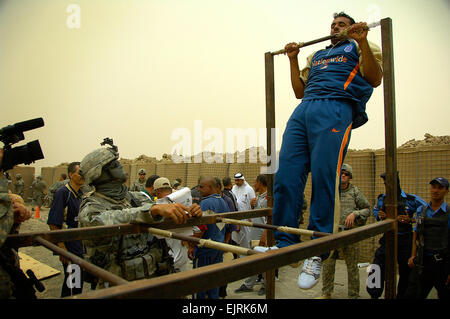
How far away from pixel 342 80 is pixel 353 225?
9.69 feet

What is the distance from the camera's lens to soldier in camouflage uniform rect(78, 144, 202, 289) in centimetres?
228

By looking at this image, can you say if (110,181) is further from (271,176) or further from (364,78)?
(364,78)

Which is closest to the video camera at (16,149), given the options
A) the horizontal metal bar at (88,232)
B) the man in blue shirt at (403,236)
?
the horizontal metal bar at (88,232)

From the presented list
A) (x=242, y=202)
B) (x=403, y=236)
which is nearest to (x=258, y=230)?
(x=242, y=202)

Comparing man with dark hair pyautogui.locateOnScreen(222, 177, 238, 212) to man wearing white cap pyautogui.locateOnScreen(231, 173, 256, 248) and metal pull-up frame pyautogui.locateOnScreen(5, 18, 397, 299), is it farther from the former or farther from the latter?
metal pull-up frame pyautogui.locateOnScreen(5, 18, 397, 299)

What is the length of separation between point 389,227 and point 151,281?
5.82ft

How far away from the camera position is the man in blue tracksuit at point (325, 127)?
6.63 feet

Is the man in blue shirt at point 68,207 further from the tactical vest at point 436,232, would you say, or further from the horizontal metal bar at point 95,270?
the tactical vest at point 436,232

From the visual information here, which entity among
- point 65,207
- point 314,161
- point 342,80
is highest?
point 342,80

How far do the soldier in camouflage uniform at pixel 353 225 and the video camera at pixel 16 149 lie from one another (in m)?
3.90

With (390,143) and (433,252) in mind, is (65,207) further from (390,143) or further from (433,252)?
(433,252)

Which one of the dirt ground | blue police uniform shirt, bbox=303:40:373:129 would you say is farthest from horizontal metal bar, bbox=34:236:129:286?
Answer: the dirt ground

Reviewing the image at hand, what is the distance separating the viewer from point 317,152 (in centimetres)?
201

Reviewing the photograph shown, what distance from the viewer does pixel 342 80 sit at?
2.16 m
